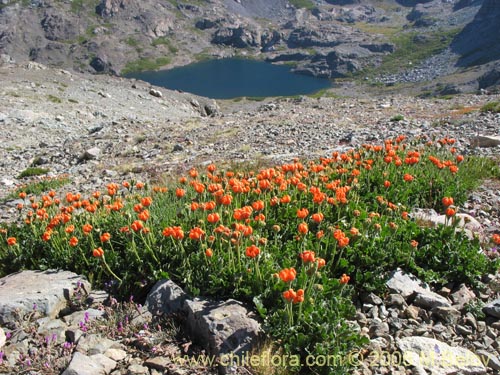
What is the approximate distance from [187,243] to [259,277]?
130 centimetres

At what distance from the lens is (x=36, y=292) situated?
16.5 ft

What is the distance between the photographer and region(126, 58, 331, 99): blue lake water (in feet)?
440

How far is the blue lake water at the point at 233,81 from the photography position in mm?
134262

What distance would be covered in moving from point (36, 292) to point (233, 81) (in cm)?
15428

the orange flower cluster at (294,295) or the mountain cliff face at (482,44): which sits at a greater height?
the mountain cliff face at (482,44)

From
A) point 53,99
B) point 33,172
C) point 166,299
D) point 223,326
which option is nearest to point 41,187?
point 33,172

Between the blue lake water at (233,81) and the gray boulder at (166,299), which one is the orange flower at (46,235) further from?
the blue lake water at (233,81)

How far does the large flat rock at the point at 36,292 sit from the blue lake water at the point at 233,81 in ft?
389

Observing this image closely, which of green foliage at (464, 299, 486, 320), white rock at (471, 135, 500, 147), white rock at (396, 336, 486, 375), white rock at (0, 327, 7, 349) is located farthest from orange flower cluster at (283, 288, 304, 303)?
white rock at (471, 135, 500, 147)

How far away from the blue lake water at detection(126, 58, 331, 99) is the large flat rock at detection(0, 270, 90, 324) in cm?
11842

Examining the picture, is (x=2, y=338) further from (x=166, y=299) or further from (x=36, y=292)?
(x=166, y=299)

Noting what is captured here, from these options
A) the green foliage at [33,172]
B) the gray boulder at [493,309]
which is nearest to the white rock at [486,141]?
the gray boulder at [493,309]

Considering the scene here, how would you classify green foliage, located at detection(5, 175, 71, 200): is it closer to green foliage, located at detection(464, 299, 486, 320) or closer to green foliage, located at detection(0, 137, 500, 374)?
green foliage, located at detection(0, 137, 500, 374)

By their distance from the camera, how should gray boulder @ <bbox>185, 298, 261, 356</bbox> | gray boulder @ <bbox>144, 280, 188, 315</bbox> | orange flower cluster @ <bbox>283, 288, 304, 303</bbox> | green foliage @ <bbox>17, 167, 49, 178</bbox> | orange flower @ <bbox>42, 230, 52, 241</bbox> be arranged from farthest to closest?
1. green foliage @ <bbox>17, 167, 49, 178</bbox>
2. orange flower @ <bbox>42, 230, 52, 241</bbox>
3. gray boulder @ <bbox>144, 280, 188, 315</bbox>
4. gray boulder @ <bbox>185, 298, 261, 356</bbox>
5. orange flower cluster @ <bbox>283, 288, 304, 303</bbox>
